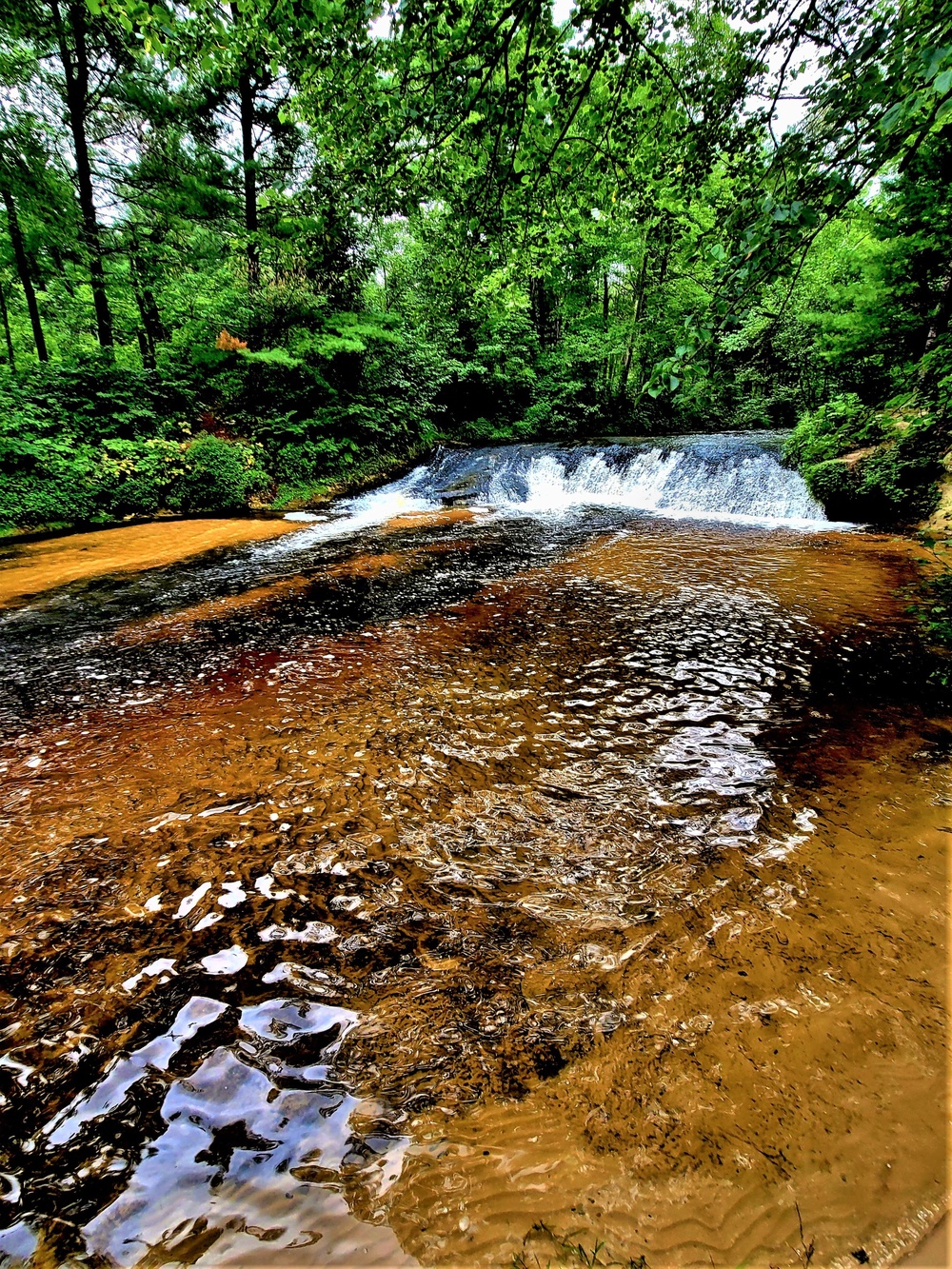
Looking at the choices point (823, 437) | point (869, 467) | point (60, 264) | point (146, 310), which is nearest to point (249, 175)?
point (146, 310)

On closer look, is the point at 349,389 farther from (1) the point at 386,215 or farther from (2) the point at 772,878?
(2) the point at 772,878

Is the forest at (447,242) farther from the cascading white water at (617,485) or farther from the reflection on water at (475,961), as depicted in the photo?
the reflection on water at (475,961)

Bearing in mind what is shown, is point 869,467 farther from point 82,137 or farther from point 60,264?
point 60,264

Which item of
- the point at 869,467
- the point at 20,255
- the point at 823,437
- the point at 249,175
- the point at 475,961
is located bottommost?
the point at 475,961

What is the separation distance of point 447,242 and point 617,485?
977 centimetres

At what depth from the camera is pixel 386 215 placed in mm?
3242

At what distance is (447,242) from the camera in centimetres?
363

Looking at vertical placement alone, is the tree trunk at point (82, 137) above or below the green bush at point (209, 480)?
above

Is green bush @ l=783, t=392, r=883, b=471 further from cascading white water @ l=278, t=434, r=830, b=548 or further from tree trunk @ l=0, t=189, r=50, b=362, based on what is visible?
tree trunk @ l=0, t=189, r=50, b=362

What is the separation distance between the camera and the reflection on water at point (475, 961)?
4.46 ft

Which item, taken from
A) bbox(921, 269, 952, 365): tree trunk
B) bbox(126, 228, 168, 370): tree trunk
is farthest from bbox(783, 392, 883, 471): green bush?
bbox(126, 228, 168, 370): tree trunk

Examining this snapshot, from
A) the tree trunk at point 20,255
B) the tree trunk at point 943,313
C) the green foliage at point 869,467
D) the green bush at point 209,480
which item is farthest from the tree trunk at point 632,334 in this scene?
the tree trunk at point 20,255

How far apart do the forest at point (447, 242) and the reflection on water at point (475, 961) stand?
2136mm

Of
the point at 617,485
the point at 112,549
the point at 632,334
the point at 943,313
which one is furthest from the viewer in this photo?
the point at 632,334
